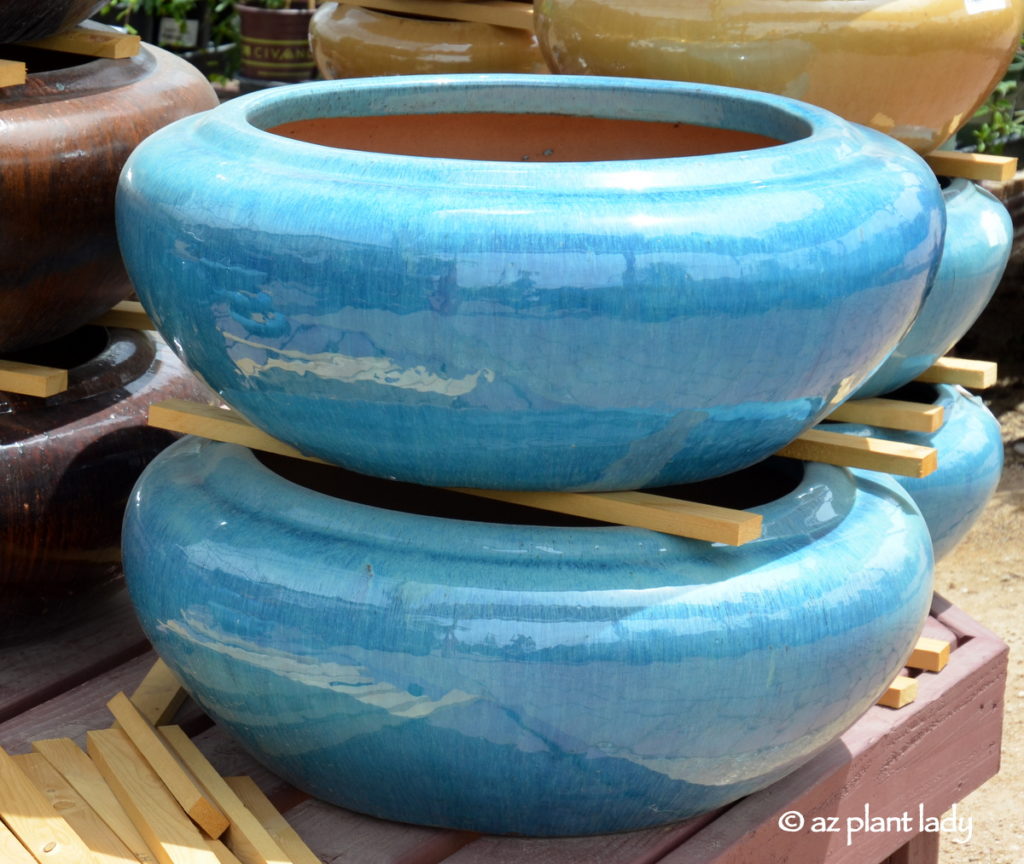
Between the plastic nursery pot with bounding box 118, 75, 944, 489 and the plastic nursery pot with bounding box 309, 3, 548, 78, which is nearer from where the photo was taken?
the plastic nursery pot with bounding box 118, 75, 944, 489

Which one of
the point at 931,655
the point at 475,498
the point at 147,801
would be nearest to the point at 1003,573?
the point at 931,655

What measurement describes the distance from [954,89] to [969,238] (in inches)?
7.6

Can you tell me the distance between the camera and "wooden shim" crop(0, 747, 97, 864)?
1160mm

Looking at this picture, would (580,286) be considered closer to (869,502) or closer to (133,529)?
(869,502)

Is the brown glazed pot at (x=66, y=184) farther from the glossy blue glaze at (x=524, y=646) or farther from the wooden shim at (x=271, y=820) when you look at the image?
the wooden shim at (x=271, y=820)

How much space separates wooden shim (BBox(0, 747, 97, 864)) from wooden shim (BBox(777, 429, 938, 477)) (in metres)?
0.72

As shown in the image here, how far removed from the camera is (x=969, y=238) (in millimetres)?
1815

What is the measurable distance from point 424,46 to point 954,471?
1140 millimetres

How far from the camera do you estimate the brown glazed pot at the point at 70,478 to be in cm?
152

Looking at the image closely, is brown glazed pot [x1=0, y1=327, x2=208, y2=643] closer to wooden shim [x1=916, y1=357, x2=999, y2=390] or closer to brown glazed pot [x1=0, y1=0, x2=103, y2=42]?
brown glazed pot [x1=0, y1=0, x2=103, y2=42]

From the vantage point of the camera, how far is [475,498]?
5.07 ft

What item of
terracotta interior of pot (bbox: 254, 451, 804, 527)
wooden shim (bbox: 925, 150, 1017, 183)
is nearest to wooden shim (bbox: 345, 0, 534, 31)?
wooden shim (bbox: 925, 150, 1017, 183)

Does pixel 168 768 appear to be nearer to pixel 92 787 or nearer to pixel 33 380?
pixel 92 787

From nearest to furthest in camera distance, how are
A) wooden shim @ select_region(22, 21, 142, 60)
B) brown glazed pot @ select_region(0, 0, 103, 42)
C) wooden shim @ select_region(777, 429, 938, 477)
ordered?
1. wooden shim @ select_region(777, 429, 938, 477)
2. brown glazed pot @ select_region(0, 0, 103, 42)
3. wooden shim @ select_region(22, 21, 142, 60)
